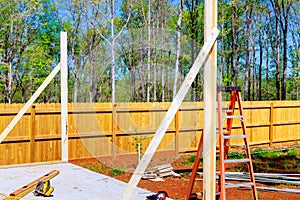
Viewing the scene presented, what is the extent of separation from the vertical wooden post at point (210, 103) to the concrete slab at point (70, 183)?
72 centimetres

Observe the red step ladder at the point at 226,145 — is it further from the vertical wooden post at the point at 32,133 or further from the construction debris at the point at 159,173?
the vertical wooden post at the point at 32,133

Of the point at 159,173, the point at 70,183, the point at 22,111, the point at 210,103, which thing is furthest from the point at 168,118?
the point at 159,173

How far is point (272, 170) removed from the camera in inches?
226

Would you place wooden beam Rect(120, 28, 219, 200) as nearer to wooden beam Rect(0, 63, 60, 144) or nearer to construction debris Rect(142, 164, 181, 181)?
wooden beam Rect(0, 63, 60, 144)

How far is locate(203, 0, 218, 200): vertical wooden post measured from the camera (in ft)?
7.84

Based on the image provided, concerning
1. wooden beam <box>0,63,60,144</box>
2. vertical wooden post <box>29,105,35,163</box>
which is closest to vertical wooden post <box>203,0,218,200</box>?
wooden beam <box>0,63,60,144</box>

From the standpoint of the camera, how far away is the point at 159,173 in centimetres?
518

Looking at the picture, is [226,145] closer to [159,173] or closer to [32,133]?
[159,173]

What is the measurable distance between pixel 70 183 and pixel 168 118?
5.76 feet

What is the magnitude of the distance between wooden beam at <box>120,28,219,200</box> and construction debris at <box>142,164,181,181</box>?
294cm

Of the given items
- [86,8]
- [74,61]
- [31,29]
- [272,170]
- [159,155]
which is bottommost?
[272,170]

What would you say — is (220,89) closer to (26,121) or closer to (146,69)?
(146,69)

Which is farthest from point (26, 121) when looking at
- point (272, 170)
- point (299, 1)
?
point (299, 1)

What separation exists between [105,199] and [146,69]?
1.12 m
